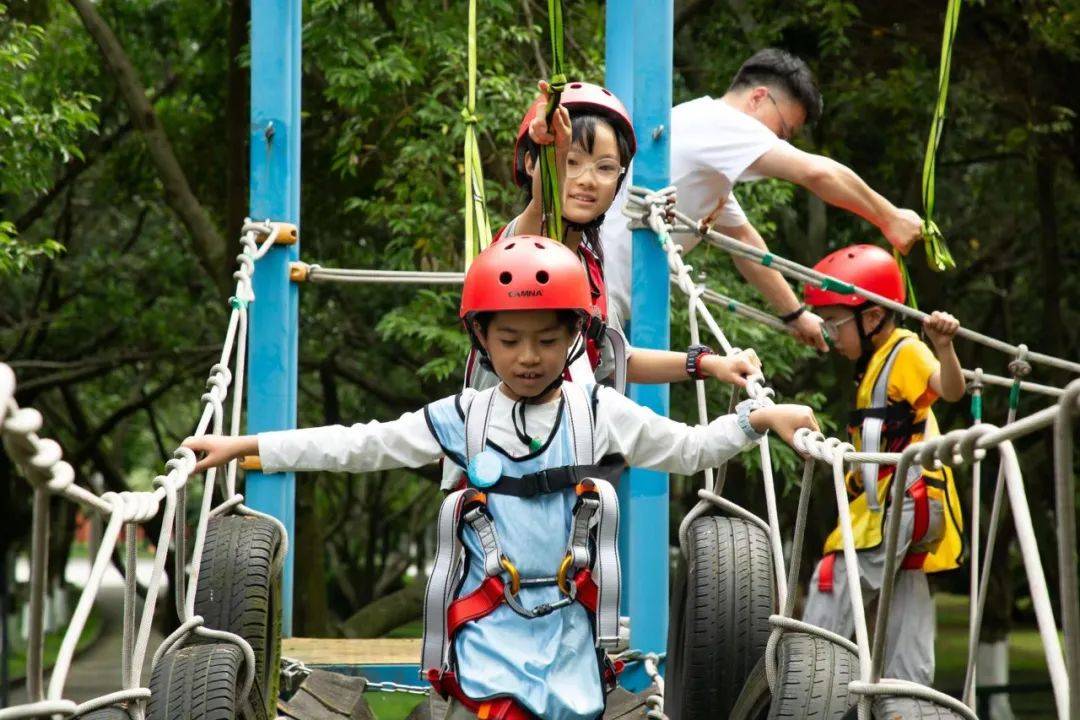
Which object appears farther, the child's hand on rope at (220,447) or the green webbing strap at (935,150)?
the green webbing strap at (935,150)

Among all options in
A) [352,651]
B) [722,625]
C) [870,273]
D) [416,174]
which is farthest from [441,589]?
[416,174]

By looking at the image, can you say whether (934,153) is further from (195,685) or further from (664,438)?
(195,685)

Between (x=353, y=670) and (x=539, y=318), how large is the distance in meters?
2.18

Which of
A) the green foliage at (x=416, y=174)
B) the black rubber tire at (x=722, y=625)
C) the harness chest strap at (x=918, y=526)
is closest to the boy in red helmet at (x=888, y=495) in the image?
the harness chest strap at (x=918, y=526)

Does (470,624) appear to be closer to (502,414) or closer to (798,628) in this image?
(502,414)

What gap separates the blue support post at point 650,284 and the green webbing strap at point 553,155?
834mm

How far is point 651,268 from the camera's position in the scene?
4.76 meters

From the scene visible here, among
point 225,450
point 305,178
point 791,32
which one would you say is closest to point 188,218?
point 305,178

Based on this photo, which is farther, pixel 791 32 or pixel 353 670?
pixel 791 32

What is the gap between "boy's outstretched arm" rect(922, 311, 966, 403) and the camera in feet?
16.2

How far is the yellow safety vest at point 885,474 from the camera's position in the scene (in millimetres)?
5332

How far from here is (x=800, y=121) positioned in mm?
5809

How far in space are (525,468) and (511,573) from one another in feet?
0.75

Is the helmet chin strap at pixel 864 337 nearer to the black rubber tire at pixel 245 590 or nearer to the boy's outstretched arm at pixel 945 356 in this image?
the boy's outstretched arm at pixel 945 356
